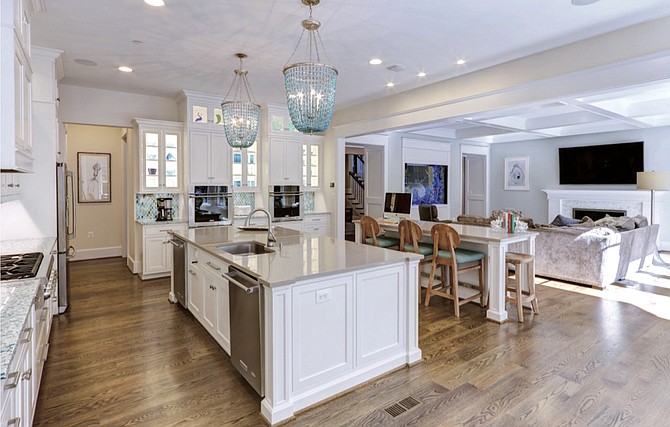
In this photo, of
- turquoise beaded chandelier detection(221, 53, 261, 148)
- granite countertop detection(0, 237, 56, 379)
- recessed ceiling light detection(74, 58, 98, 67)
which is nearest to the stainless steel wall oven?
turquoise beaded chandelier detection(221, 53, 261, 148)

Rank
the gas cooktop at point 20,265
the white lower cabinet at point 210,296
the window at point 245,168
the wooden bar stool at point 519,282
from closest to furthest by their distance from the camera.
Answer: the gas cooktop at point 20,265 → the white lower cabinet at point 210,296 → the wooden bar stool at point 519,282 → the window at point 245,168

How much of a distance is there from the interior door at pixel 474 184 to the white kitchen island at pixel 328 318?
868 centimetres

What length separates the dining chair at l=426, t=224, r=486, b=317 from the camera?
412 cm

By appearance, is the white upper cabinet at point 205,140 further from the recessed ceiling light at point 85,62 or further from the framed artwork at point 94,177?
the framed artwork at point 94,177

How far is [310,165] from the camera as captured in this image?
7504 millimetres

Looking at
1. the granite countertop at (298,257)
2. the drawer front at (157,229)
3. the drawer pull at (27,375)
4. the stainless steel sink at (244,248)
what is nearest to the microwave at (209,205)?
the drawer front at (157,229)

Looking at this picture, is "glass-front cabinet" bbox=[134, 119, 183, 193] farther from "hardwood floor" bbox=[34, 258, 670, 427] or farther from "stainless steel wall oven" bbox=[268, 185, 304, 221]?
"hardwood floor" bbox=[34, 258, 670, 427]

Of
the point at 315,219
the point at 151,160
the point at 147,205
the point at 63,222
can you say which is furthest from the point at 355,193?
the point at 63,222

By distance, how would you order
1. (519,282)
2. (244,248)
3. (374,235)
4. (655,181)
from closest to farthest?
1. (244,248)
2. (519,282)
3. (374,235)
4. (655,181)

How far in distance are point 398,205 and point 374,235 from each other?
1.57 m

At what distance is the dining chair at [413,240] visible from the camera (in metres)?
4.61

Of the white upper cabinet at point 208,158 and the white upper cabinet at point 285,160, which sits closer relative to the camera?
the white upper cabinet at point 208,158

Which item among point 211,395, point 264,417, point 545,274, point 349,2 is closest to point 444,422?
A: point 264,417

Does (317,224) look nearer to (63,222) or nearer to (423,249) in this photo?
(423,249)
